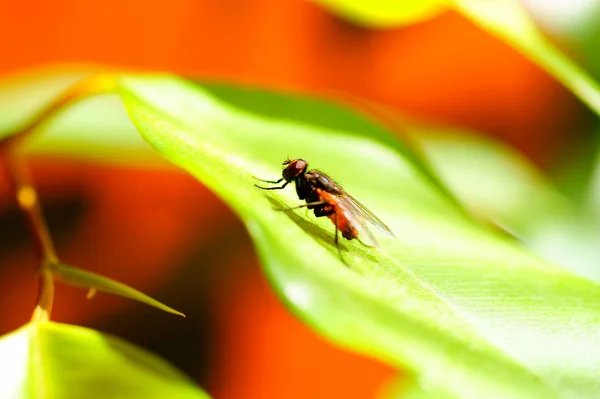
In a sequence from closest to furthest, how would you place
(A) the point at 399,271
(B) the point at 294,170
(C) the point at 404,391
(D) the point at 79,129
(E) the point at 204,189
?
(A) the point at 399,271 < (B) the point at 294,170 < (C) the point at 404,391 < (D) the point at 79,129 < (E) the point at 204,189

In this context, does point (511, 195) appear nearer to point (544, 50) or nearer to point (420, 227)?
point (544, 50)

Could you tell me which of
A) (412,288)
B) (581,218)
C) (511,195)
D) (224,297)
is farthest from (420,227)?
(224,297)

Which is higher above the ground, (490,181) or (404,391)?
(490,181)

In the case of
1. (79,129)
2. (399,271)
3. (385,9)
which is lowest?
(399,271)

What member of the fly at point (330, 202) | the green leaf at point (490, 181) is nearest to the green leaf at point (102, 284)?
the fly at point (330, 202)

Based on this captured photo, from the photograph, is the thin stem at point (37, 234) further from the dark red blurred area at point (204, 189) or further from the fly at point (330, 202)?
the dark red blurred area at point (204, 189)

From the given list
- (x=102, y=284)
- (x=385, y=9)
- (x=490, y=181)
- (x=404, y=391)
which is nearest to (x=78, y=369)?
(x=102, y=284)

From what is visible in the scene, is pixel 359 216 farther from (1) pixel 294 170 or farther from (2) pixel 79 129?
(2) pixel 79 129
